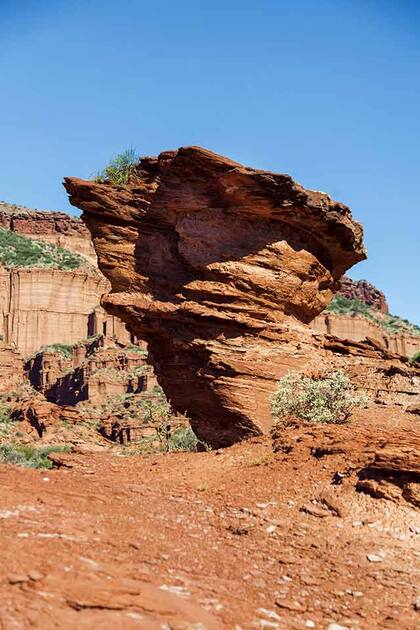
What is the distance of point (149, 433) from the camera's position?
173 ft

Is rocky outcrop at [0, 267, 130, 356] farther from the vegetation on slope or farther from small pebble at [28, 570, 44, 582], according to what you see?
small pebble at [28, 570, 44, 582]

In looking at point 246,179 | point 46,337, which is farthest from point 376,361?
point 46,337

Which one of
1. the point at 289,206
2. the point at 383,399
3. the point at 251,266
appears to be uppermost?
the point at 289,206

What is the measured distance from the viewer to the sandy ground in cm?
544

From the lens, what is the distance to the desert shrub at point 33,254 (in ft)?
383

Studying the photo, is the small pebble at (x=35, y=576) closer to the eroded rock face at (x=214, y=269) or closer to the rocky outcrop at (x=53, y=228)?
the eroded rock face at (x=214, y=269)

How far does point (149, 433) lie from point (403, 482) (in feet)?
145

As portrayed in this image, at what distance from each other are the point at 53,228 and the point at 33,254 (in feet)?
49.1

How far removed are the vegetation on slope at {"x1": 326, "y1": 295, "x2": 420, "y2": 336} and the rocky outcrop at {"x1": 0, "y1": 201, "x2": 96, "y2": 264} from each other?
163ft

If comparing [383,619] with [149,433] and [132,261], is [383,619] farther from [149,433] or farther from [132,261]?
[149,433]

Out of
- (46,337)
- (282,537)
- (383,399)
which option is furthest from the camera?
(46,337)

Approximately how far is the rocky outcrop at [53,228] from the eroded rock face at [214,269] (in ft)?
380

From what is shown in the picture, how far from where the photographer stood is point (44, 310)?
97.8m

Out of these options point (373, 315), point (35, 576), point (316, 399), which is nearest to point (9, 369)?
point (316, 399)
